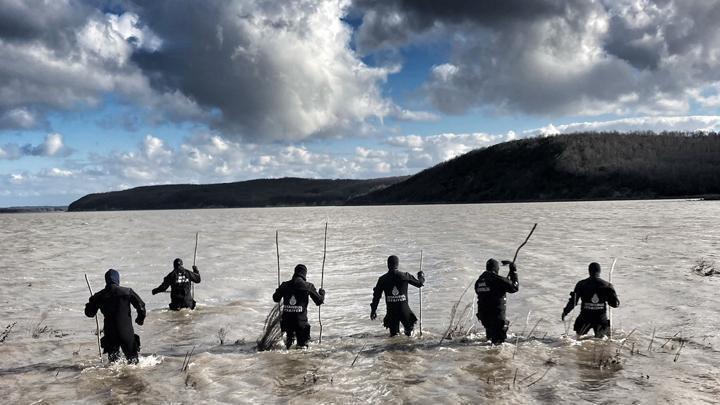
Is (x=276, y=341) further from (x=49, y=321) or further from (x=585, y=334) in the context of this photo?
(x=49, y=321)

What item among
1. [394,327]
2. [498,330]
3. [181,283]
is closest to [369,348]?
[394,327]

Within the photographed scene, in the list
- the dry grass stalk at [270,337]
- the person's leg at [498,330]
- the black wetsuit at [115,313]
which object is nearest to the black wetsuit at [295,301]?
the dry grass stalk at [270,337]

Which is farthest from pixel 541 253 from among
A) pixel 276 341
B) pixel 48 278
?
pixel 48 278

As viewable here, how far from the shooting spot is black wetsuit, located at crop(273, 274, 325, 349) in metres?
11.7

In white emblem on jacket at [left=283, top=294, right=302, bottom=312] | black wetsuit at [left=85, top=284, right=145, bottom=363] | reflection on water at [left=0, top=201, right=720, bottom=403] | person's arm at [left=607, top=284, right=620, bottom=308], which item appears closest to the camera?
reflection on water at [left=0, top=201, right=720, bottom=403]

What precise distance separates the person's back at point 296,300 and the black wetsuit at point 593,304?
5.32 m

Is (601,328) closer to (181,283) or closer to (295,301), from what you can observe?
(295,301)

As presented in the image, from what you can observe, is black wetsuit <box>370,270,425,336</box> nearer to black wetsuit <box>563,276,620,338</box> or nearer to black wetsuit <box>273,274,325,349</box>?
black wetsuit <box>273,274,325,349</box>

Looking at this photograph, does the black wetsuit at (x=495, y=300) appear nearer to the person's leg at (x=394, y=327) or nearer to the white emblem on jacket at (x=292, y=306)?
the person's leg at (x=394, y=327)

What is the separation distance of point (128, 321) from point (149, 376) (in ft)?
3.73

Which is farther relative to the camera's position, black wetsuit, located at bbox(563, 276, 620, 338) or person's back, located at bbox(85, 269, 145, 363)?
black wetsuit, located at bbox(563, 276, 620, 338)

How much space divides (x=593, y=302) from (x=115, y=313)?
9.50 m

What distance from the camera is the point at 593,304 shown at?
12.2 m

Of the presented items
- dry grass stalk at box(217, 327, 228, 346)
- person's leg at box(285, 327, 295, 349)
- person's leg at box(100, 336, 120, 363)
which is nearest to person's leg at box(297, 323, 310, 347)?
person's leg at box(285, 327, 295, 349)
